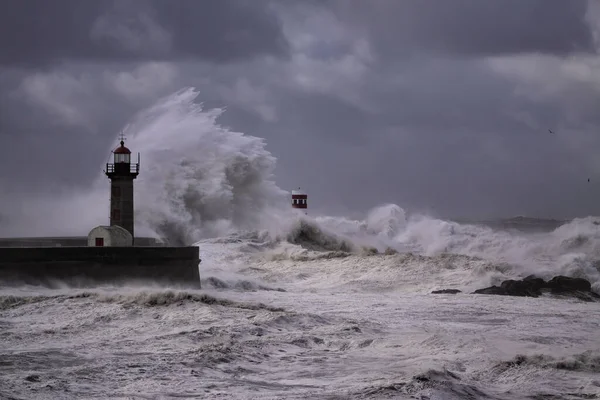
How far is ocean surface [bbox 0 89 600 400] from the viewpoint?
25.7 ft

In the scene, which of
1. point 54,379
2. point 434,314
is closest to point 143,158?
point 434,314

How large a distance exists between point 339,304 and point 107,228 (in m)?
4.43

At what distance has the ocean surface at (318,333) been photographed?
25.7 ft

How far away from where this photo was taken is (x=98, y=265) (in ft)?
47.7

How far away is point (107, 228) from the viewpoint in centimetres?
1574

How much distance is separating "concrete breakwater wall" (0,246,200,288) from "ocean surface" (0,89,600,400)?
0.21m

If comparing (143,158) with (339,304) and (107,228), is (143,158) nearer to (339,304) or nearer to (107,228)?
(107,228)

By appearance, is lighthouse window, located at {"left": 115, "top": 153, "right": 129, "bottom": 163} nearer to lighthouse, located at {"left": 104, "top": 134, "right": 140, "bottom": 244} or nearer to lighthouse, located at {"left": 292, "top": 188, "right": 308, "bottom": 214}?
lighthouse, located at {"left": 104, "top": 134, "right": 140, "bottom": 244}

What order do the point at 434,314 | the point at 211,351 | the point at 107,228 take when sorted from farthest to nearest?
the point at 107,228, the point at 434,314, the point at 211,351

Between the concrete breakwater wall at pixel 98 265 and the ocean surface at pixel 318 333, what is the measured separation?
21cm

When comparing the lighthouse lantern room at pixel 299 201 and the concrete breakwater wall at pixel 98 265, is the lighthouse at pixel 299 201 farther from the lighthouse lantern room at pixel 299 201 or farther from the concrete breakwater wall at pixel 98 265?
the concrete breakwater wall at pixel 98 265

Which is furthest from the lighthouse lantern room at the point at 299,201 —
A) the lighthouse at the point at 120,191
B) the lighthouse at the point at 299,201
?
the lighthouse at the point at 120,191

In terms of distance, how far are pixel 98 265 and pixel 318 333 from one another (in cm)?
525

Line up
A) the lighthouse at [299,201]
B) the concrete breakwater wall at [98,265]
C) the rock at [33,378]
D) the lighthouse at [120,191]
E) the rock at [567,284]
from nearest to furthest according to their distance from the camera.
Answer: the rock at [33,378] → the concrete breakwater wall at [98,265] → the rock at [567,284] → the lighthouse at [120,191] → the lighthouse at [299,201]
